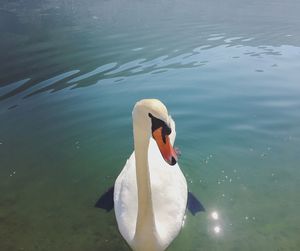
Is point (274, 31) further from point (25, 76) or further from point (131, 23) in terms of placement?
point (25, 76)

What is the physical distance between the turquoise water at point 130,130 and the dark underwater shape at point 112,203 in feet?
0.45

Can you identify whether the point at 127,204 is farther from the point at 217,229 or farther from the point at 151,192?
the point at 217,229

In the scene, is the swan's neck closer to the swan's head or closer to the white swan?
the white swan

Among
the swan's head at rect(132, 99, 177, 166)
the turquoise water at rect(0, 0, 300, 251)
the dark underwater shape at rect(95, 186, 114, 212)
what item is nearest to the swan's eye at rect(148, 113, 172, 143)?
the swan's head at rect(132, 99, 177, 166)

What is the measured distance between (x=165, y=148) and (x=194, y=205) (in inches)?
116

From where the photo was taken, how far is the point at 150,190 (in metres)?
5.40

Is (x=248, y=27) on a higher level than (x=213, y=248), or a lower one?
lower

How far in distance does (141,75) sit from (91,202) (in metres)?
7.73

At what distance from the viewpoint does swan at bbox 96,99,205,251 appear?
4484 millimetres

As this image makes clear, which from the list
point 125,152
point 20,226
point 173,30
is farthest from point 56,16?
point 20,226

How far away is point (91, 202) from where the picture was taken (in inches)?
294

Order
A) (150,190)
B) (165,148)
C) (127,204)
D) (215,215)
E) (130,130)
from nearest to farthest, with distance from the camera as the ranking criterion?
(165,148), (150,190), (127,204), (215,215), (130,130)

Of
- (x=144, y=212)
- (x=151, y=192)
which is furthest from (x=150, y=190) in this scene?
(x=151, y=192)

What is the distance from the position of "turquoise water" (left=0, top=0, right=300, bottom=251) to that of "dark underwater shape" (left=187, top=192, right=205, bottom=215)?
0.16 metres
